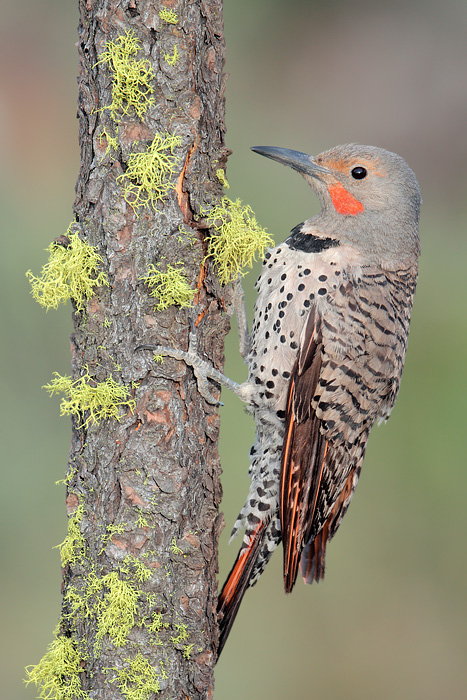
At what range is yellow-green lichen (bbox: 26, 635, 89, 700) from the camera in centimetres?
166

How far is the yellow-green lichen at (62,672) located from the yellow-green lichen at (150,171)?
1.11 metres

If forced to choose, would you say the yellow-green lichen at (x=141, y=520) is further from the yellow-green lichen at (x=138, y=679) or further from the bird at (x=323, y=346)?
the bird at (x=323, y=346)

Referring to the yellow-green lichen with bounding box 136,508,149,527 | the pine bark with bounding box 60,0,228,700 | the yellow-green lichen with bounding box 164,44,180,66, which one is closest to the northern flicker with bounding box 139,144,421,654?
the pine bark with bounding box 60,0,228,700

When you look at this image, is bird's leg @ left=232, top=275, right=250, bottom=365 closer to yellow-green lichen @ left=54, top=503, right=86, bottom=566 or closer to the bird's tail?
the bird's tail

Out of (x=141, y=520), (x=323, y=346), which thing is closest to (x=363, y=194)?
(x=323, y=346)

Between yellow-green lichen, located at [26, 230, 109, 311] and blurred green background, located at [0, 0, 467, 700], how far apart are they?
5.13ft

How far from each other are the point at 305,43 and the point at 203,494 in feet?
9.59

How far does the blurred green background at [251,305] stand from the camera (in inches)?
126

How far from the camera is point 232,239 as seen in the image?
177 centimetres

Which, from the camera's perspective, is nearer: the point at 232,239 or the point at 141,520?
the point at 141,520

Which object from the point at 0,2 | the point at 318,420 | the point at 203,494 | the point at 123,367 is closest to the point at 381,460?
the point at 318,420

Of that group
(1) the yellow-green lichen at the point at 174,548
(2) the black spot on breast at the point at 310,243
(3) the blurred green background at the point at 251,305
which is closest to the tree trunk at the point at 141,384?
(1) the yellow-green lichen at the point at 174,548

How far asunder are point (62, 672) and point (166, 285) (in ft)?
3.27

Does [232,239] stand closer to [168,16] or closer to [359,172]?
[168,16]
